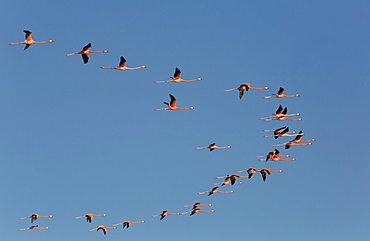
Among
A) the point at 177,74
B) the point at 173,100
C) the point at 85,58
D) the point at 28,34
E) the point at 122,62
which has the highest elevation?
the point at 28,34

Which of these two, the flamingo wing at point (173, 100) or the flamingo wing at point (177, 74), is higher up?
the flamingo wing at point (177, 74)

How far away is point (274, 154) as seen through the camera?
106500 mm

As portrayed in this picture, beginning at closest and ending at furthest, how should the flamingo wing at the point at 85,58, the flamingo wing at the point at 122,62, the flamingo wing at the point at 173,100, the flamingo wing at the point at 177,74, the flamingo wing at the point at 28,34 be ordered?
the flamingo wing at the point at 85,58, the flamingo wing at the point at 122,62, the flamingo wing at the point at 28,34, the flamingo wing at the point at 177,74, the flamingo wing at the point at 173,100

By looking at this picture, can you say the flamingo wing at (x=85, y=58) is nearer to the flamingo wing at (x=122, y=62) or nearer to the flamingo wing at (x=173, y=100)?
the flamingo wing at (x=122, y=62)

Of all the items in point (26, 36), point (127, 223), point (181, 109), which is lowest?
point (127, 223)

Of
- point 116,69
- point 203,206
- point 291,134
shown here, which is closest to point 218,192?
point 203,206

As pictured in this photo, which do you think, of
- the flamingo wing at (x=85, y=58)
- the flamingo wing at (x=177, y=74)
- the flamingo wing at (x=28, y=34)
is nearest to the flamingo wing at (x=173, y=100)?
the flamingo wing at (x=177, y=74)

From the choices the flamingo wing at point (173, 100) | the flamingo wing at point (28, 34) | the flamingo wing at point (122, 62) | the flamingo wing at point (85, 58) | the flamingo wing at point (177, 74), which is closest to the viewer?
the flamingo wing at point (85, 58)

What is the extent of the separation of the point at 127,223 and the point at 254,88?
63.5ft

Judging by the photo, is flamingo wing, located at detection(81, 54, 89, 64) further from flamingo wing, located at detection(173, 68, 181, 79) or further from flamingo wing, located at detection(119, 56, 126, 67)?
flamingo wing, located at detection(173, 68, 181, 79)

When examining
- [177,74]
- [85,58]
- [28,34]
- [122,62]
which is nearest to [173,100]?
[177,74]

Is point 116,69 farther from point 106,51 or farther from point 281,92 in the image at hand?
point 281,92

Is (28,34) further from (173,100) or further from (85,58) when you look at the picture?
(173,100)

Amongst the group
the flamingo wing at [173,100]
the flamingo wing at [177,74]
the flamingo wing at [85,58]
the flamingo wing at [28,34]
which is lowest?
the flamingo wing at [173,100]
